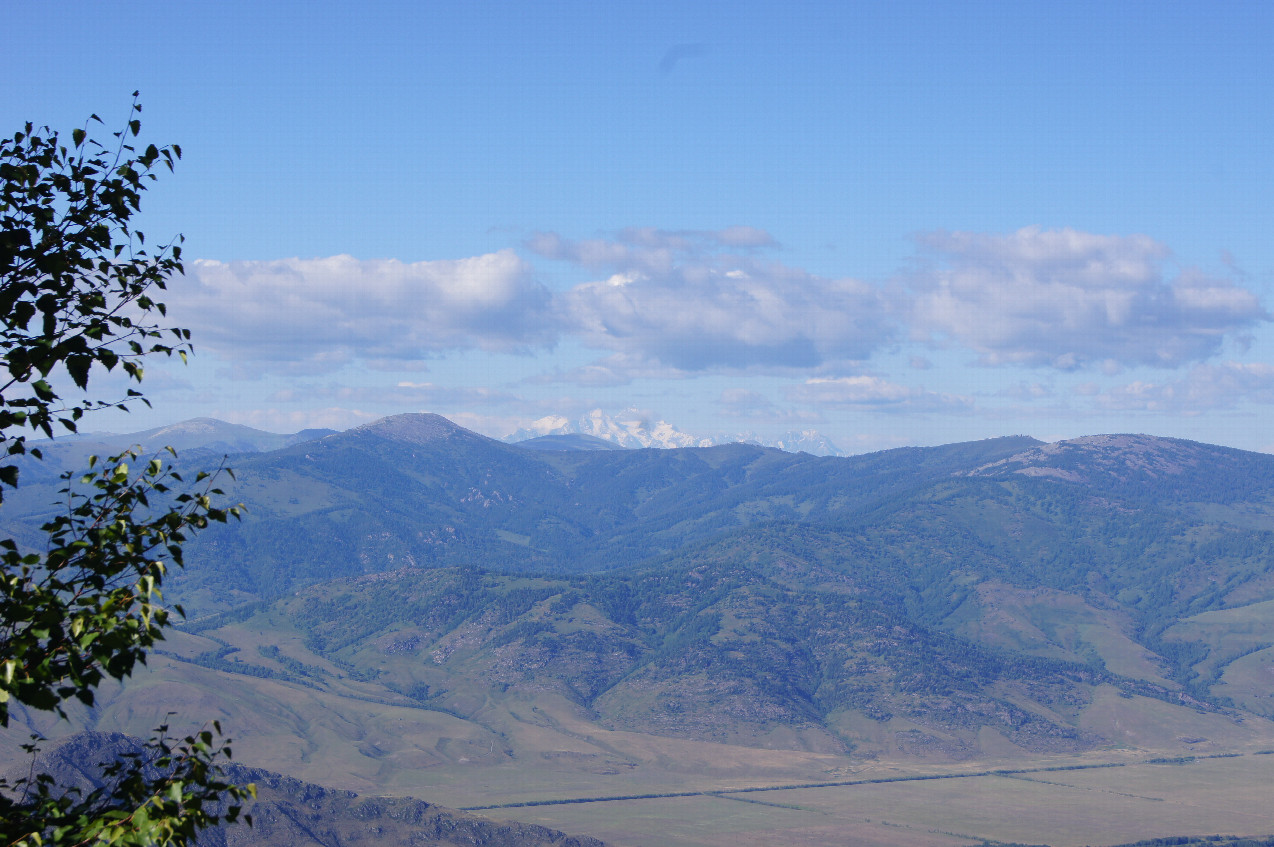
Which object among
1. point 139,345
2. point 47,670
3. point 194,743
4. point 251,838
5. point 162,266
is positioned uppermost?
point 162,266

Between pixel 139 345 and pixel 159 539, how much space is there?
376cm

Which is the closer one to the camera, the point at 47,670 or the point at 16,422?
the point at 47,670

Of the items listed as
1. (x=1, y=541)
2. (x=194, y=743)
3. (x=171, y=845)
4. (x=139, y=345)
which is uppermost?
(x=139, y=345)

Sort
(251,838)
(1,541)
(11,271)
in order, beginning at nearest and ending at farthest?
Result: (1,541)
(11,271)
(251,838)

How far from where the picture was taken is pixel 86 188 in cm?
2222

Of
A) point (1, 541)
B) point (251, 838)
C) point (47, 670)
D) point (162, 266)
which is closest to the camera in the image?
point (47, 670)

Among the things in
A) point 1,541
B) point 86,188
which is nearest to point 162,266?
point 86,188

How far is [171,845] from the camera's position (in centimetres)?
1948

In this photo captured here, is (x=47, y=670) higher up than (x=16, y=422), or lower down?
lower down

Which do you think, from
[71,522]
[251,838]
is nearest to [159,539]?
[71,522]

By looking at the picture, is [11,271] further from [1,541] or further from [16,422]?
[1,541]

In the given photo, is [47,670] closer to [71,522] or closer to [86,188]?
[71,522]

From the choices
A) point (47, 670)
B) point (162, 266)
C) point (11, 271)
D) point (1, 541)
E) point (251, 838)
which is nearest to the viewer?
point (47, 670)

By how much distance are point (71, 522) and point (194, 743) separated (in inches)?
167
